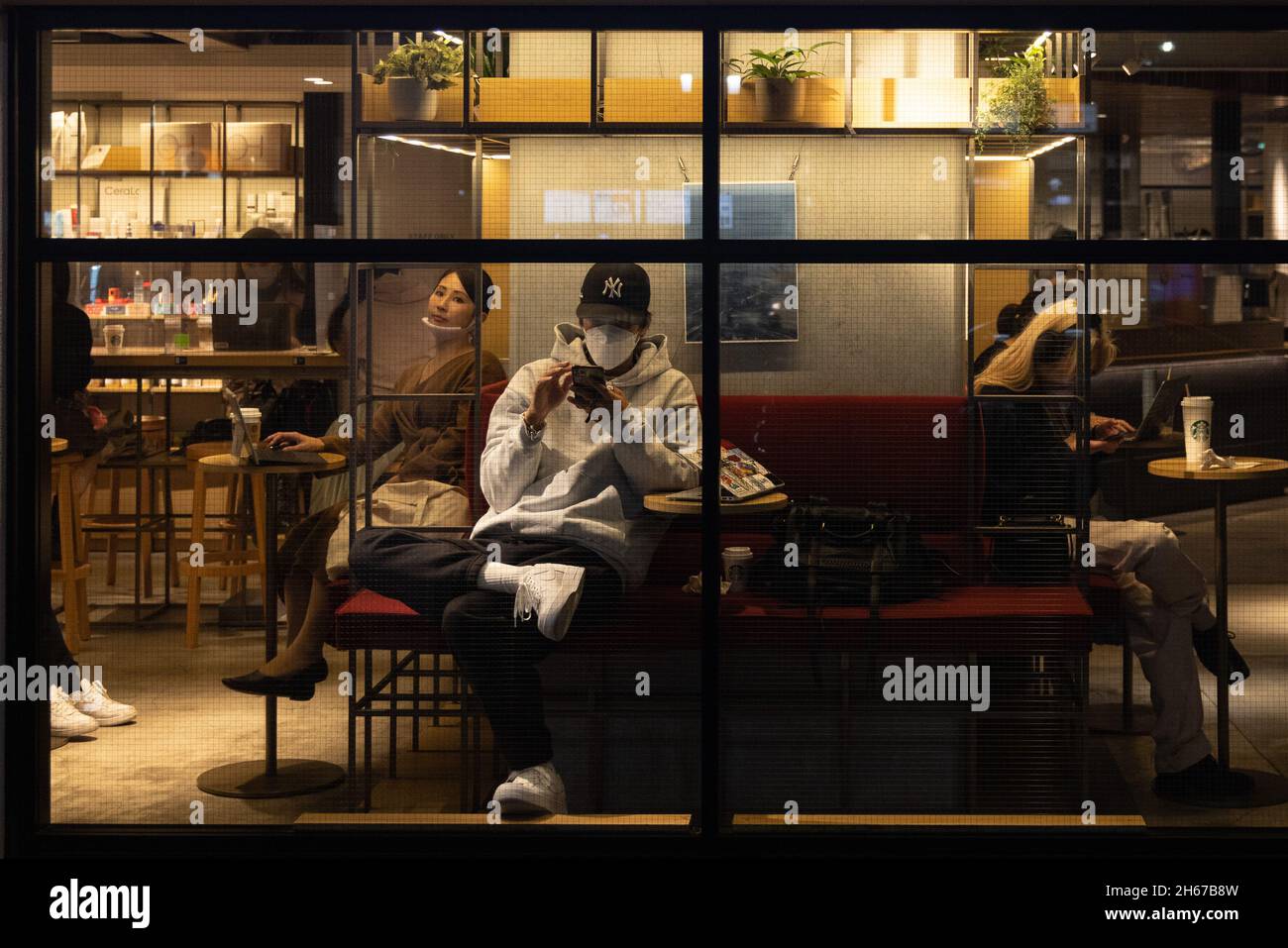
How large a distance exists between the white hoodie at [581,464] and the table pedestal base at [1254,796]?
5.34 ft

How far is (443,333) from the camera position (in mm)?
4777

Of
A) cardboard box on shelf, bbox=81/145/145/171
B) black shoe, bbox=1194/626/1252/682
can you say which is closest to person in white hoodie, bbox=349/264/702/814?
cardboard box on shelf, bbox=81/145/145/171

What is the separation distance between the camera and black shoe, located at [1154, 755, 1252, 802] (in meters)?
4.86

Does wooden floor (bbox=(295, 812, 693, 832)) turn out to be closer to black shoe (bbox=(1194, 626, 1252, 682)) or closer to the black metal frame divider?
the black metal frame divider

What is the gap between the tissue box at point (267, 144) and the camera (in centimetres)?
473

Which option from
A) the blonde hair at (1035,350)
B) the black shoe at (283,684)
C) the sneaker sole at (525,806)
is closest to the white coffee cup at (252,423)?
the black shoe at (283,684)

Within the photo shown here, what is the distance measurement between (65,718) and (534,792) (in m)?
1.30

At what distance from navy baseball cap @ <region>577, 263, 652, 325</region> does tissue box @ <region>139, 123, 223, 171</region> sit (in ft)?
3.40

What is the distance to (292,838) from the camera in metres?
4.87

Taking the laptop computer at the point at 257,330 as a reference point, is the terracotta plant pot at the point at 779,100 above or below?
above

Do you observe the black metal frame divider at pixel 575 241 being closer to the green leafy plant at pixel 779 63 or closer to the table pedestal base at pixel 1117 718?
the green leafy plant at pixel 779 63

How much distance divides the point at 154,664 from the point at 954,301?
2381 mm

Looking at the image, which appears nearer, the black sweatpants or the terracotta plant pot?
the terracotta plant pot

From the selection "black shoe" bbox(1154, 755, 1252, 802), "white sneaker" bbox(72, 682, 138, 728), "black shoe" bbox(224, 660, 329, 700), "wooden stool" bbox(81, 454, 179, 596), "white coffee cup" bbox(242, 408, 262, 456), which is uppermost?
"white coffee cup" bbox(242, 408, 262, 456)
